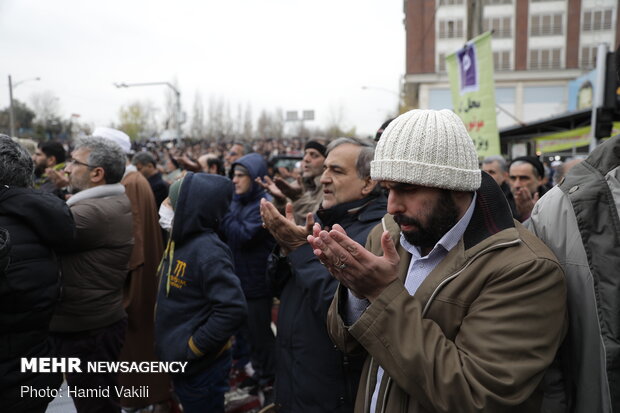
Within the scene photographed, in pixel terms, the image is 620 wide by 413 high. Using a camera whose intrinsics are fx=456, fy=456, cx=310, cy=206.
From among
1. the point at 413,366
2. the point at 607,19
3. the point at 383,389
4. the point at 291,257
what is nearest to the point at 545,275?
the point at 413,366

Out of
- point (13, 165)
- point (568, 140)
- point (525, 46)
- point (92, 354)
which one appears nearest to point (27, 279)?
point (13, 165)

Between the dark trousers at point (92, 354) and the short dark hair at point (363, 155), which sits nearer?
the short dark hair at point (363, 155)

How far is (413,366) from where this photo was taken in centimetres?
137

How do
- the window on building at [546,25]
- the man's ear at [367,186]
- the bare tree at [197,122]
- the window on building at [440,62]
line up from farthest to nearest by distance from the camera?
the bare tree at [197,122]
the window on building at [546,25]
the window on building at [440,62]
the man's ear at [367,186]

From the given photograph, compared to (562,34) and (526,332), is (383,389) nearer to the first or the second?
(526,332)

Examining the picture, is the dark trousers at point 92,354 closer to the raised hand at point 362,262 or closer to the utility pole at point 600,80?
the raised hand at point 362,262

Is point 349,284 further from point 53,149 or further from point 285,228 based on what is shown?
point 53,149

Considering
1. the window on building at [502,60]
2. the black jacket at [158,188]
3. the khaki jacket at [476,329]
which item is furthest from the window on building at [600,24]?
the khaki jacket at [476,329]

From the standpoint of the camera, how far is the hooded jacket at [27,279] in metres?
2.27

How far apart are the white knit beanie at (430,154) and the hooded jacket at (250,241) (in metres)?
2.89

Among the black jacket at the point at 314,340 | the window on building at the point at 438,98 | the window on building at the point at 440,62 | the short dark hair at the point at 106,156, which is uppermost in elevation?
the window on building at the point at 440,62

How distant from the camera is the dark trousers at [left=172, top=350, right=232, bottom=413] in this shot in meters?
2.93

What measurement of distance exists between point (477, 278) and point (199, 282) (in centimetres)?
191

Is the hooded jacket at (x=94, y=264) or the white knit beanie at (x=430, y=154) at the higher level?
the white knit beanie at (x=430, y=154)
